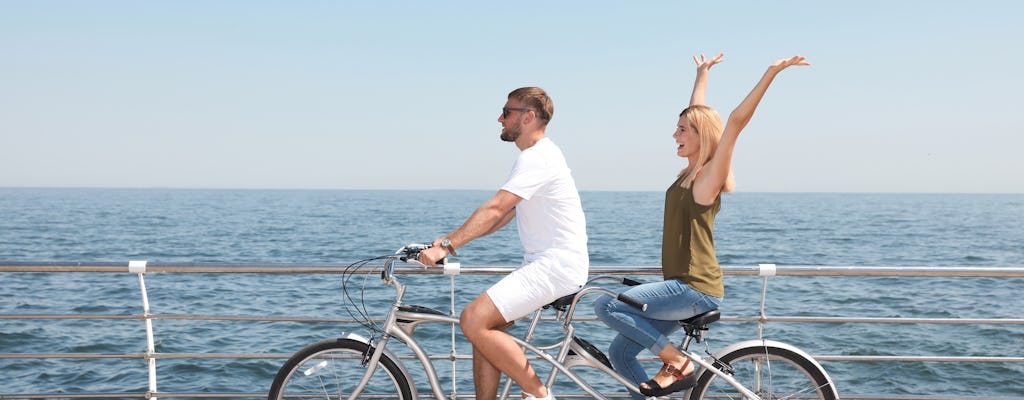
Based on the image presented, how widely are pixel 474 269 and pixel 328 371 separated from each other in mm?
868

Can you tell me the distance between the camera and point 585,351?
3623 millimetres

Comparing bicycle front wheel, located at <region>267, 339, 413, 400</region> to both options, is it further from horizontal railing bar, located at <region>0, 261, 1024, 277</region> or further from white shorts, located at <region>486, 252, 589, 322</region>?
white shorts, located at <region>486, 252, 589, 322</region>

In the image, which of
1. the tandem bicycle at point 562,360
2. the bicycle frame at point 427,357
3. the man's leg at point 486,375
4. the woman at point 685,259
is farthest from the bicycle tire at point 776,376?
the man's leg at point 486,375

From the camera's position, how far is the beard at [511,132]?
3395 mm

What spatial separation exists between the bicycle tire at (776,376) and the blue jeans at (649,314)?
32 cm

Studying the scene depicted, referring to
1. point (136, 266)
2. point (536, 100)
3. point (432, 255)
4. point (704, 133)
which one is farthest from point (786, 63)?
point (136, 266)

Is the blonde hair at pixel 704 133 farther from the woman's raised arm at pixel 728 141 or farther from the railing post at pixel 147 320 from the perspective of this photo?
the railing post at pixel 147 320

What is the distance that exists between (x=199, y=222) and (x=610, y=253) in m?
41.0

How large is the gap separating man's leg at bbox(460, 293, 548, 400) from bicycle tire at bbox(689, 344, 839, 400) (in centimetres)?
83

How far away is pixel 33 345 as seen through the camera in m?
13.6

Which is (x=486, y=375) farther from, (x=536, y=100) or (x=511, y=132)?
(x=536, y=100)

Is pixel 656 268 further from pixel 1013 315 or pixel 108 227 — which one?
pixel 108 227

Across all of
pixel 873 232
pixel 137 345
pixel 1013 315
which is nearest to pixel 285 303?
pixel 137 345

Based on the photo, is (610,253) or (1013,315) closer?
(1013,315)
